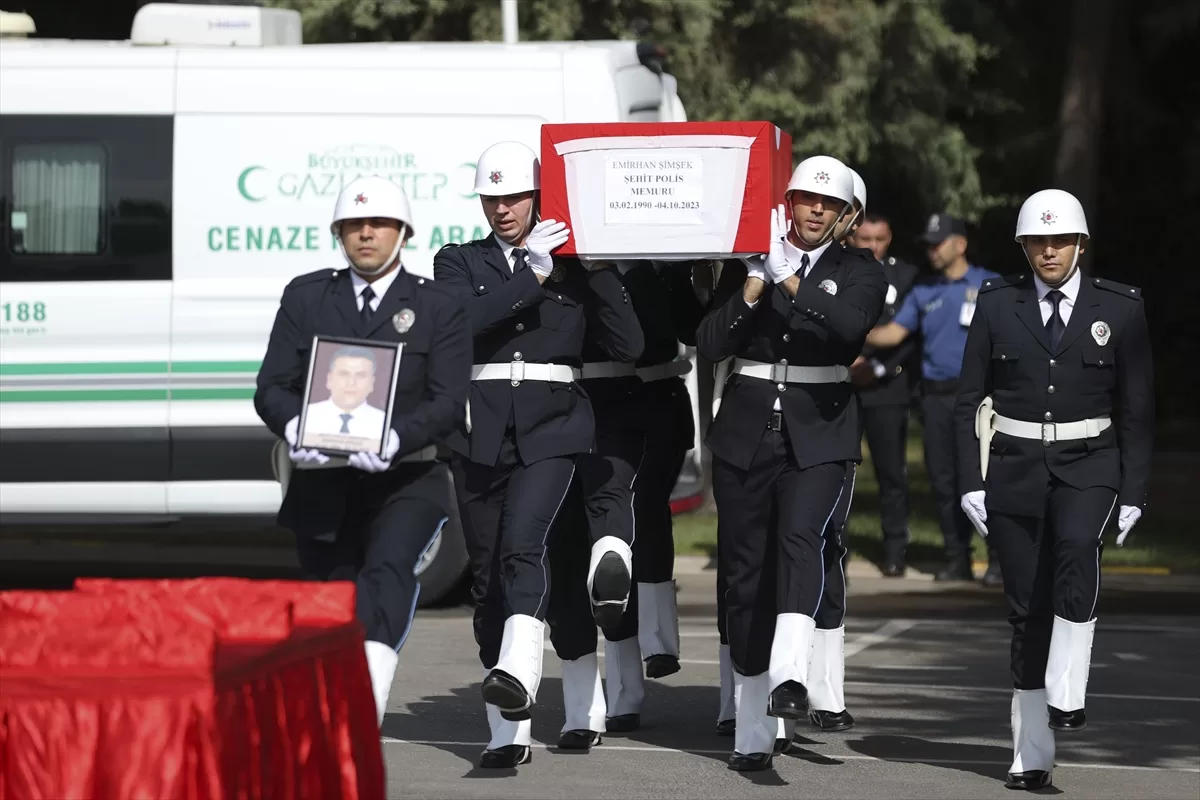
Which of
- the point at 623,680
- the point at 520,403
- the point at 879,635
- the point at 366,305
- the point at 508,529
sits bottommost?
the point at 879,635

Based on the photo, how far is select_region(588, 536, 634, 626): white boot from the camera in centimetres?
813

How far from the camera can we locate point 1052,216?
778 cm

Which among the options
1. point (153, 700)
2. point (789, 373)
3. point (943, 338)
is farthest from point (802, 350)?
point (943, 338)

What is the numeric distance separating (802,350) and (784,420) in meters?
0.28

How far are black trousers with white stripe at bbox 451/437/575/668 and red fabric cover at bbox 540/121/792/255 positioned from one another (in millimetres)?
812

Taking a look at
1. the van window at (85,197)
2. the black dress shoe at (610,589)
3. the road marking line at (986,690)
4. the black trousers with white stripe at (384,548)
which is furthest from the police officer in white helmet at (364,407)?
the van window at (85,197)

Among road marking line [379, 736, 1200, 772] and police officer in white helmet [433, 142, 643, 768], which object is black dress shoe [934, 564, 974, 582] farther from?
police officer in white helmet [433, 142, 643, 768]

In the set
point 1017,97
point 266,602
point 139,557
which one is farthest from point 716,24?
point 266,602

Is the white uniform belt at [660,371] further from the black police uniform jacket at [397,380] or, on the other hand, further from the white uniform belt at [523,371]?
the black police uniform jacket at [397,380]

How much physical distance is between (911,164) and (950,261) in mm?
6084

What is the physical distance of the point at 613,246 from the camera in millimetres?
8023

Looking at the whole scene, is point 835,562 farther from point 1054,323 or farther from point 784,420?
point 1054,323

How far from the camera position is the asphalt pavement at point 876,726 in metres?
7.80

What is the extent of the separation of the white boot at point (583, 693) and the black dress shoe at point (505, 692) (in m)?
0.80
